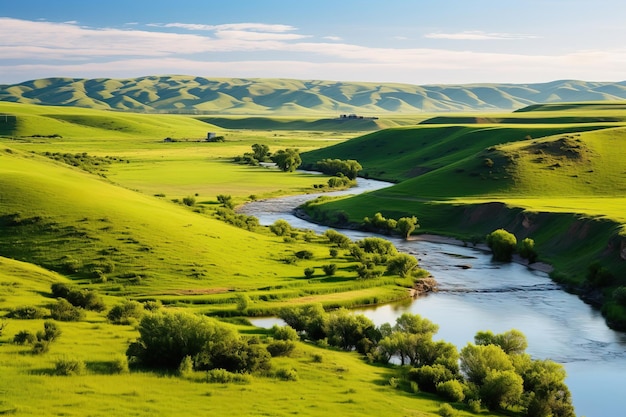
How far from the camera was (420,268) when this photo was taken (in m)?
91.4

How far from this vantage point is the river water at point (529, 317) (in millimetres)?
52469

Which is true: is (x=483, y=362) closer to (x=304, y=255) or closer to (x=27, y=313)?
(x=27, y=313)

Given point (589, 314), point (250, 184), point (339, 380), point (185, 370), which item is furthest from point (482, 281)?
point (250, 184)

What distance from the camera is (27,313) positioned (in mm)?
54625

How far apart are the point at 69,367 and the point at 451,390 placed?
A: 23812 mm

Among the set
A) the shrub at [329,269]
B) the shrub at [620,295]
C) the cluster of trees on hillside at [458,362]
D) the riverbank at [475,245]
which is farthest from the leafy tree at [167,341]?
the riverbank at [475,245]

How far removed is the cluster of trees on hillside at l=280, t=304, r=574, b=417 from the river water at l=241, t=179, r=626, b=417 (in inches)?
143

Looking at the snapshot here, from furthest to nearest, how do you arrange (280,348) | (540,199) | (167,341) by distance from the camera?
(540,199)
(280,348)
(167,341)

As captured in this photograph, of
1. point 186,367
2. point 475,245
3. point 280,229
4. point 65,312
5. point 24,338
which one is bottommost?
point 475,245

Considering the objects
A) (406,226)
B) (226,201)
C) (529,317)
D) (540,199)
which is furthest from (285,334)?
(226,201)

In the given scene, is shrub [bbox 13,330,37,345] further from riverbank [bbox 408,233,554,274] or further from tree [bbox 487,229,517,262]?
tree [bbox 487,229,517,262]

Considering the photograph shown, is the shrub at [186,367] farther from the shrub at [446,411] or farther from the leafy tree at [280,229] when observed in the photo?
the leafy tree at [280,229]

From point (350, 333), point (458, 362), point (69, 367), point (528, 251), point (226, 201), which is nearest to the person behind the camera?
point (69, 367)

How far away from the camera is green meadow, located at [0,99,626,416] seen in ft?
133
